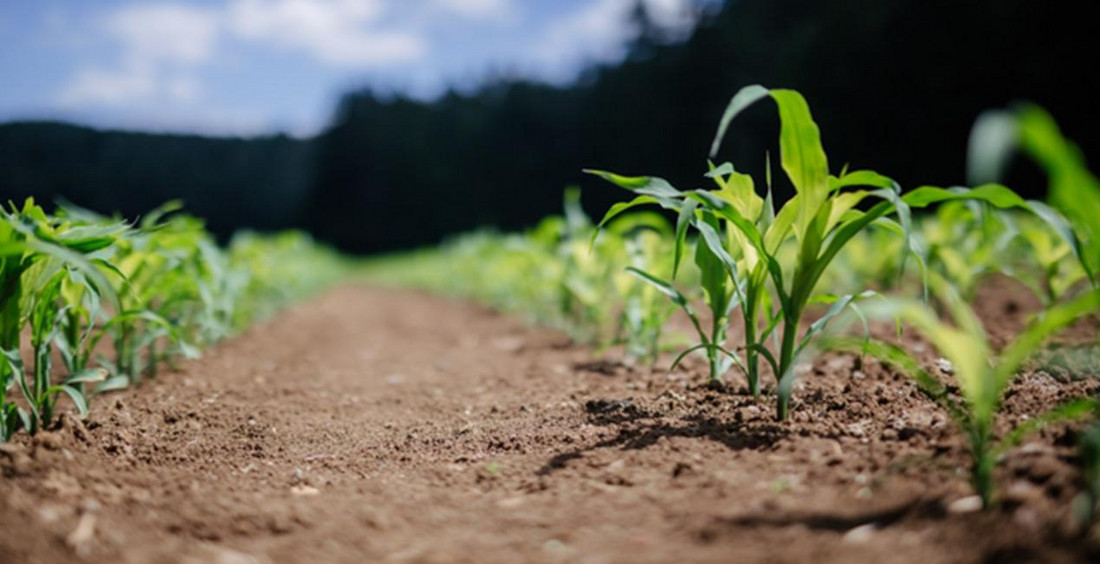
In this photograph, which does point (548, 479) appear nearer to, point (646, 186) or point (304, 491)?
point (304, 491)

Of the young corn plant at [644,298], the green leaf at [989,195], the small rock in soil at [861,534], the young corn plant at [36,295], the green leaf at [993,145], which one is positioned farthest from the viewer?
the young corn plant at [644,298]

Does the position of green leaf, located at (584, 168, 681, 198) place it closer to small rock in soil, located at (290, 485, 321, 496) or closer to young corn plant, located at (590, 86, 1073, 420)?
young corn plant, located at (590, 86, 1073, 420)

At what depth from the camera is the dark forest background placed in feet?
35.9

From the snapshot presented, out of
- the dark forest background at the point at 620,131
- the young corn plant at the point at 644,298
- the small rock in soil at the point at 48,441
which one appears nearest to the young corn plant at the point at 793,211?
the young corn plant at the point at 644,298

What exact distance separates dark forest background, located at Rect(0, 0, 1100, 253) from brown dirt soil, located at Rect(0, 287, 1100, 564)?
140cm

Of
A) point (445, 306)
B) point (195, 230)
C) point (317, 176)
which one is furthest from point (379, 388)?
point (317, 176)

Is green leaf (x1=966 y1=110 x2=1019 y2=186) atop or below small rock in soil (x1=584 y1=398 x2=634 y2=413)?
atop

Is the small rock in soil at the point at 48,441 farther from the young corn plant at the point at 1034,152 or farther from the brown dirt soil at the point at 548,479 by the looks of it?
the young corn plant at the point at 1034,152

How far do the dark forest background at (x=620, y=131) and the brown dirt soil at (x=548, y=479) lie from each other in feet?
4.58

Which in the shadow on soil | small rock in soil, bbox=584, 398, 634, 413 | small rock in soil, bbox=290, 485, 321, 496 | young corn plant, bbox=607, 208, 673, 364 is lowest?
small rock in soil, bbox=290, 485, 321, 496

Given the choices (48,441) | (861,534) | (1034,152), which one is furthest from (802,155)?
(48,441)

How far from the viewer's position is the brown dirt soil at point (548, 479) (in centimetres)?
95

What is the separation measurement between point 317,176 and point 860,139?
3202cm

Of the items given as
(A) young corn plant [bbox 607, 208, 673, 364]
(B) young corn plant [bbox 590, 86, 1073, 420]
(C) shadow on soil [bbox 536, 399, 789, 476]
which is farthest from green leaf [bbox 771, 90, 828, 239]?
(A) young corn plant [bbox 607, 208, 673, 364]
